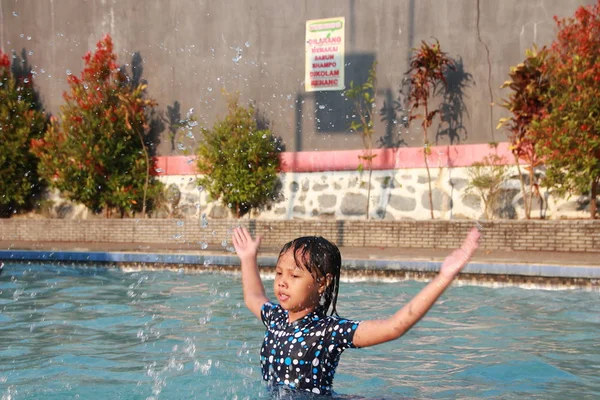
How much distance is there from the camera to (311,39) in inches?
612

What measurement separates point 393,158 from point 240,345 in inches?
346

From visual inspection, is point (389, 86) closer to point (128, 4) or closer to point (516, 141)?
point (516, 141)

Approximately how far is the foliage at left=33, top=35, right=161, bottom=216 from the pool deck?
305cm

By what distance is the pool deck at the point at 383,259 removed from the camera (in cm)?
924

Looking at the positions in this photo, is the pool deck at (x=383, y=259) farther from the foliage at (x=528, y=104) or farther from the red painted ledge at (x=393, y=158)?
the red painted ledge at (x=393, y=158)

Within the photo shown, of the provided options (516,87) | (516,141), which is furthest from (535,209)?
(516,87)

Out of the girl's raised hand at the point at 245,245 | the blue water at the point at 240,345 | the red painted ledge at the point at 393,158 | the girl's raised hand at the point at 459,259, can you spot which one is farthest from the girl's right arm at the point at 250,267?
the red painted ledge at the point at 393,158

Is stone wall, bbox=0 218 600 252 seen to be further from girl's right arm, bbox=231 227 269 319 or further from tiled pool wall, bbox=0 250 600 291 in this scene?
girl's right arm, bbox=231 227 269 319

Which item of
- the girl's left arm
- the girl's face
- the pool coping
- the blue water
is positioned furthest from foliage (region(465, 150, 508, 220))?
the girl's left arm

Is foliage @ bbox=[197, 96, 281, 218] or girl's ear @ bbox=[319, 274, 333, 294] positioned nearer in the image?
girl's ear @ bbox=[319, 274, 333, 294]

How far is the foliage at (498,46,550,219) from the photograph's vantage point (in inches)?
501

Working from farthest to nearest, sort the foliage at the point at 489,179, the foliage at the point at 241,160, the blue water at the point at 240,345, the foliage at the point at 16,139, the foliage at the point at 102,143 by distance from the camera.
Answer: the foliage at the point at 16,139 < the foliage at the point at 102,143 < the foliage at the point at 241,160 < the foliage at the point at 489,179 < the blue water at the point at 240,345

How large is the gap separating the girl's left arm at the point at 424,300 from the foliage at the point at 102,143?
44.4ft

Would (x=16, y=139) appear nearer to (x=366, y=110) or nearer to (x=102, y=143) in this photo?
(x=102, y=143)
